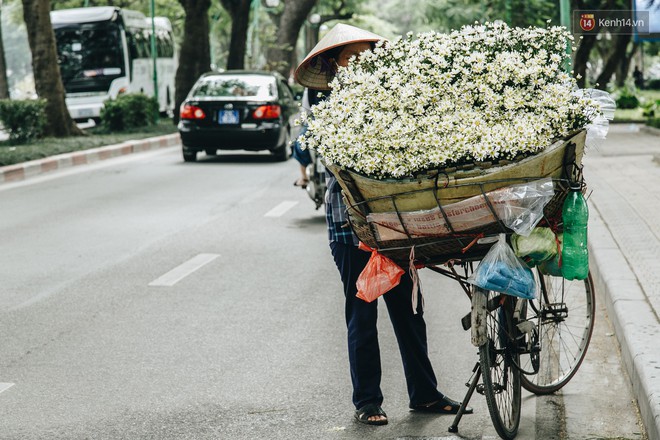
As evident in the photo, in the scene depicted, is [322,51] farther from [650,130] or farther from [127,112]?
[127,112]

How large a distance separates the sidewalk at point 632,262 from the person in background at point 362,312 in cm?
84

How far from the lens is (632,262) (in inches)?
293

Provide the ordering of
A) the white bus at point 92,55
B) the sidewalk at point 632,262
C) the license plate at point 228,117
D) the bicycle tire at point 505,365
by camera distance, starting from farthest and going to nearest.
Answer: the white bus at point 92,55, the license plate at point 228,117, the sidewalk at point 632,262, the bicycle tire at point 505,365

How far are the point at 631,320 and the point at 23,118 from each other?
659 inches

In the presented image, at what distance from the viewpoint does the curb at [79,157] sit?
1636 cm

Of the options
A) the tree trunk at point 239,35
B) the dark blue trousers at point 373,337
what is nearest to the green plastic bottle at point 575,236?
the dark blue trousers at point 373,337

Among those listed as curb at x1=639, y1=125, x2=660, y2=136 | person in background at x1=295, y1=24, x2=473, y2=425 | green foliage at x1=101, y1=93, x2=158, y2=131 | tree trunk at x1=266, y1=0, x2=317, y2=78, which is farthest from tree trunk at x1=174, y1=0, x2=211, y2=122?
person in background at x1=295, y1=24, x2=473, y2=425

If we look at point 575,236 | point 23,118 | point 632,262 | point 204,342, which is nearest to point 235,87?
point 23,118

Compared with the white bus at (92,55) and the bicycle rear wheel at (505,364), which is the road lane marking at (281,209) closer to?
the bicycle rear wheel at (505,364)

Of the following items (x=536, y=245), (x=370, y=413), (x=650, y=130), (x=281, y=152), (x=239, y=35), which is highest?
(x=239, y=35)

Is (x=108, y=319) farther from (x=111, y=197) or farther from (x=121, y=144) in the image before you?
(x=121, y=144)

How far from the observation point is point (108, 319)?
6848 millimetres

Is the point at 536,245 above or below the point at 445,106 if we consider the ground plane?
below

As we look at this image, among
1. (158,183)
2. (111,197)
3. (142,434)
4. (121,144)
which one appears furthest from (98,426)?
(121,144)
